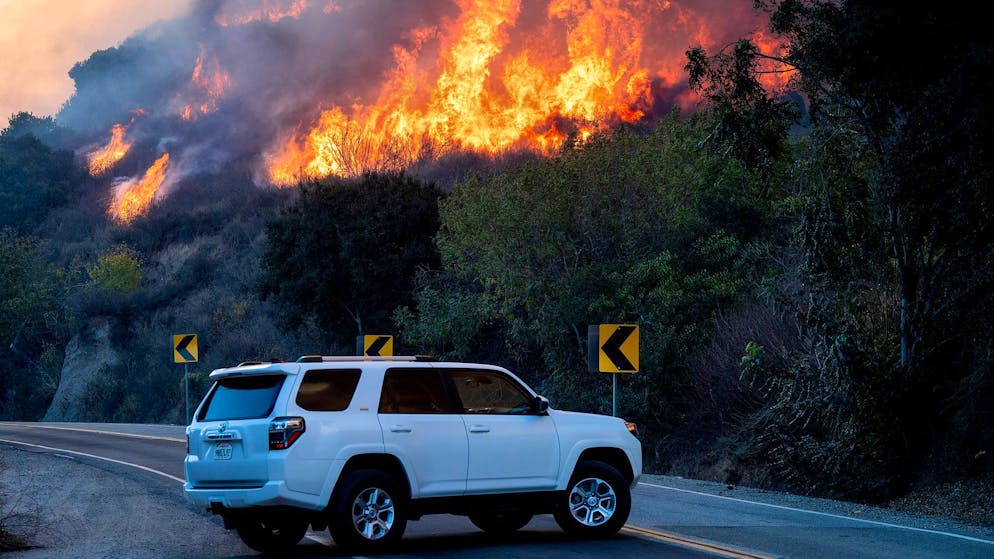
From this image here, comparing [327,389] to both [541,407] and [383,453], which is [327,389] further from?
[541,407]

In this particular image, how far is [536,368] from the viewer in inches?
1362

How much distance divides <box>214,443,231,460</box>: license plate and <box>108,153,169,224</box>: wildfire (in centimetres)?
7253

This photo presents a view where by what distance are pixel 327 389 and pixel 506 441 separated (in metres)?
1.96

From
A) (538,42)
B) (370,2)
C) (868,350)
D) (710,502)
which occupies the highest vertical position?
(370,2)

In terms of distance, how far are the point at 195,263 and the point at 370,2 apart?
22.4 m

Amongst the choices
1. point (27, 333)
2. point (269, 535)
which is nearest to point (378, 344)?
point (269, 535)

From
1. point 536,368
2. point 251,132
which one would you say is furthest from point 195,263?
point 536,368

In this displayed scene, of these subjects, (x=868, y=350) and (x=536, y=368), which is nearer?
(x=868, y=350)

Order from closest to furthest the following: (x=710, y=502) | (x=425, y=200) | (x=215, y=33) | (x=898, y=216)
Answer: (x=710, y=502) < (x=898, y=216) < (x=425, y=200) < (x=215, y=33)

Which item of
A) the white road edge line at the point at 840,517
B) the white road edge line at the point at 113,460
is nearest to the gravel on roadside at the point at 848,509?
the white road edge line at the point at 840,517

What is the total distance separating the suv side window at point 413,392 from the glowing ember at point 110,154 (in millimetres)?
89143

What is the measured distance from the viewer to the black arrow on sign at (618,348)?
21.9m

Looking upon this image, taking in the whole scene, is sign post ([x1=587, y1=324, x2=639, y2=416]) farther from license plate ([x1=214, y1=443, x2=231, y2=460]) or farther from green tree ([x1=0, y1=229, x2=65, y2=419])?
green tree ([x1=0, y1=229, x2=65, y2=419])

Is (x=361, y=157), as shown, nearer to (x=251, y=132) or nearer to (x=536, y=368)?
(x=251, y=132)
